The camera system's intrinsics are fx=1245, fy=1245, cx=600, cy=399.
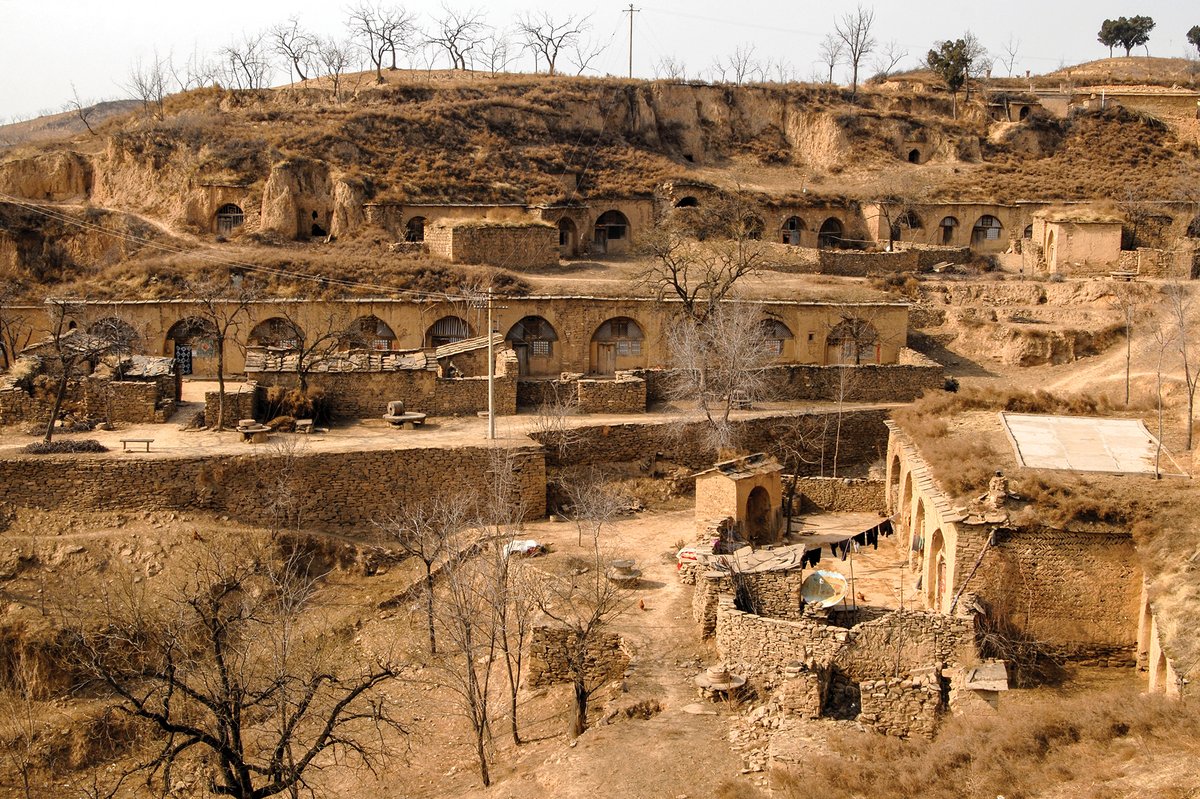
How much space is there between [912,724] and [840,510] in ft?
40.5

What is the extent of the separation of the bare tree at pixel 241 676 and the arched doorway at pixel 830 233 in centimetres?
3147

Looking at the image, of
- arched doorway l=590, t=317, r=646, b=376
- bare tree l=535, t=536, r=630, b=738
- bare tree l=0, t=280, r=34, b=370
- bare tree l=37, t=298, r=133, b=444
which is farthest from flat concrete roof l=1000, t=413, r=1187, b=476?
bare tree l=0, t=280, r=34, b=370

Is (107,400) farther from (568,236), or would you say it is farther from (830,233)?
(830,233)

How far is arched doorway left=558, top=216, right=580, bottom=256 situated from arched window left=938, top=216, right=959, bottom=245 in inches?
594

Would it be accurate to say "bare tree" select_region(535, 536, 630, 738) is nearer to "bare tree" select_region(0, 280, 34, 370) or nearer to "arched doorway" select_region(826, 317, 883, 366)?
"arched doorway" select_region(826, 317, 883, 366)

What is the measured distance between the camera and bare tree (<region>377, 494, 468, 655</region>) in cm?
2386

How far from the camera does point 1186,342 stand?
32.6 meters

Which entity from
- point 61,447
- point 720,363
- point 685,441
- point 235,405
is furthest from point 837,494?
point 61,447

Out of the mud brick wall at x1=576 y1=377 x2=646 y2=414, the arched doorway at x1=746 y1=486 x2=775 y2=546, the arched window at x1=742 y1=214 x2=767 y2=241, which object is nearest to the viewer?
the arched doorway at x1=746 y1=486 x2=775 y2=546

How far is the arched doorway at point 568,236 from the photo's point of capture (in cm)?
4759

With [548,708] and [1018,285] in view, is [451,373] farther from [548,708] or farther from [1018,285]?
[1018,285]

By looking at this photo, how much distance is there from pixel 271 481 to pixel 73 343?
27.7 feet

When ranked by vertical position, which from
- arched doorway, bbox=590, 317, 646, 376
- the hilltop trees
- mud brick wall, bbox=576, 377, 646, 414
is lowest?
mud brick wall, bbox=576, 377, 646, 414

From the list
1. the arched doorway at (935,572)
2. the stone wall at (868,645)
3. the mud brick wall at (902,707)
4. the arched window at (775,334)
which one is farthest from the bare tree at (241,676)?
the arched window at (775,334)
